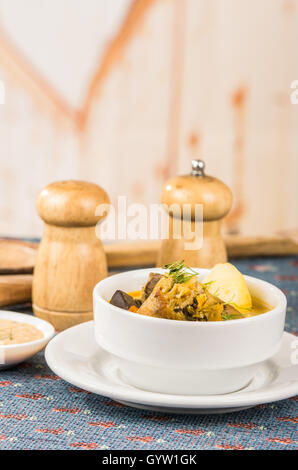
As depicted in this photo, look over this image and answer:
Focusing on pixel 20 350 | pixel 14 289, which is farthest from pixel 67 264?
pixel 20 350

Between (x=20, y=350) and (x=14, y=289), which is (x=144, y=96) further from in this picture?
(x=20, y=350)

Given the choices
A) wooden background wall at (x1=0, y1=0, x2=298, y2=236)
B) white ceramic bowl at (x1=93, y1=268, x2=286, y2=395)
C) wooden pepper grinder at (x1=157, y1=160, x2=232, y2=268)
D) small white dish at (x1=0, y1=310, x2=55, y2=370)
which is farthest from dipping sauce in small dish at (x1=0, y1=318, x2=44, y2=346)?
wooden background wall at (x1=0, y1=0, x2=298, y2=236)

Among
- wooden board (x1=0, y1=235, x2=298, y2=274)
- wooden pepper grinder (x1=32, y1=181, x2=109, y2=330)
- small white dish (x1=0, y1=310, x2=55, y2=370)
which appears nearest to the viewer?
small white dish (x1=0, y1=310, x2=55, y2=370)

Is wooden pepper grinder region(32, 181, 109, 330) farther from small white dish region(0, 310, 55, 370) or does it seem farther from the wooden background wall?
the wooden background wall

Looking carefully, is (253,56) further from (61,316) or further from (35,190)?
(61,316)

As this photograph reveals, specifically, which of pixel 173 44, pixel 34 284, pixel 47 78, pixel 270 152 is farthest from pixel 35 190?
pixel 34 284

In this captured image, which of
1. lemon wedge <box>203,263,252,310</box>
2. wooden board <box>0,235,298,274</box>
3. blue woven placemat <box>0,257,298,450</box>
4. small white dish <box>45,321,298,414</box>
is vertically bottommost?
blue woven placemat <box>0,257,298,450</box>
